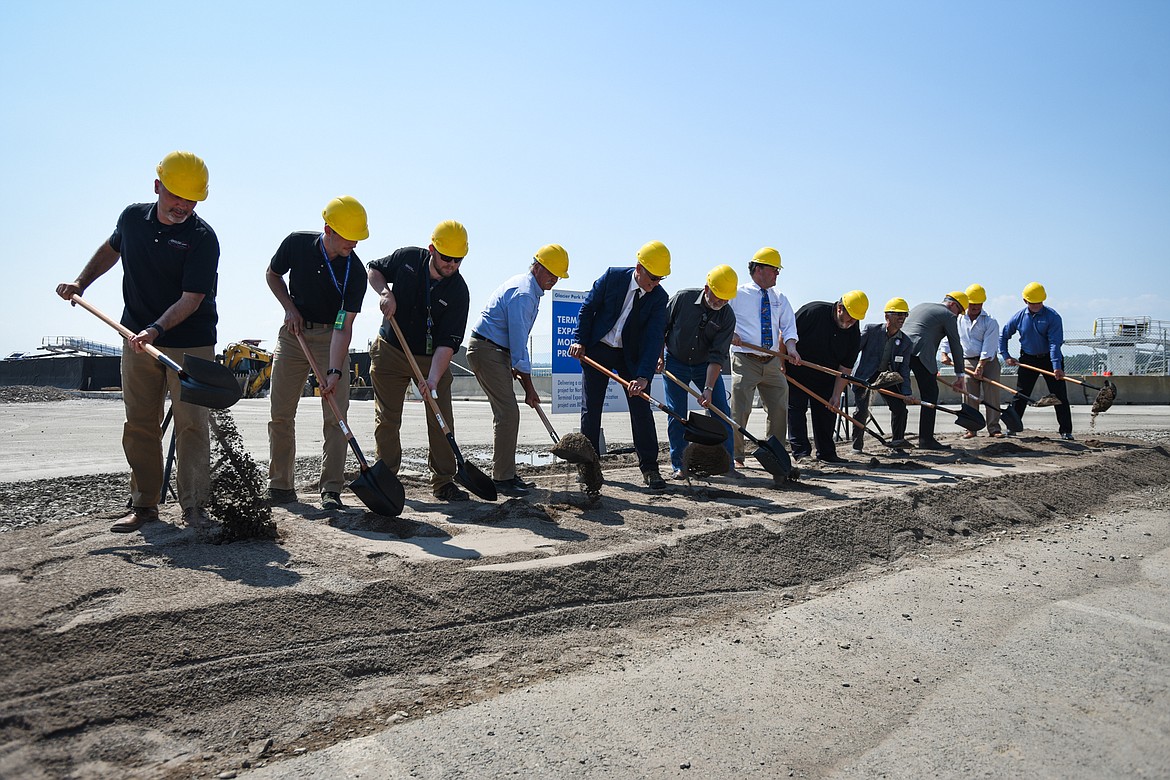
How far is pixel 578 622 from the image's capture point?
3.71 metres

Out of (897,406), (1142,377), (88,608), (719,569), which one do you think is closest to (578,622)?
(719,569)

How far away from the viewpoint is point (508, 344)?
602 cm

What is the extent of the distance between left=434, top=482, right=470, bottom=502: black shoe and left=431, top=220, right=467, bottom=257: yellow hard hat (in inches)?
64.4

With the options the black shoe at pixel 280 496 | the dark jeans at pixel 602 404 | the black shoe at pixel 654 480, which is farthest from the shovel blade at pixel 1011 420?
the black shoe at pixel 280 496

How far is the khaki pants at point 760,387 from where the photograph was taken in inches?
320

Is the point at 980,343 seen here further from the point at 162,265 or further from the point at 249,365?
the point at 249,365

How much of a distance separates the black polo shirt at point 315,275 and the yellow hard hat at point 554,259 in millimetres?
1351

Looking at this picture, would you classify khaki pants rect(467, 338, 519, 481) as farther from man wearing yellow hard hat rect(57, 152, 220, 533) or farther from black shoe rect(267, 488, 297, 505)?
man wearing yellow hard hat rect(57, 152, 220, 533)

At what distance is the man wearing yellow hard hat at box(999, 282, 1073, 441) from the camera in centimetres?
1085

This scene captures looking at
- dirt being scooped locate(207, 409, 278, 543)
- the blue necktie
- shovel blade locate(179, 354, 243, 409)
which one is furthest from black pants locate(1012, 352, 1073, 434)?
shovel blade locate(179, 354, 243, 409)

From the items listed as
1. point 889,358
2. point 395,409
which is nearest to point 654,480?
point 395,409

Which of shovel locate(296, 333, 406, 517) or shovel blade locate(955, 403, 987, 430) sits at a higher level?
shovel locate(296, 333, 406, 517)

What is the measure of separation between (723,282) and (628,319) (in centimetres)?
105

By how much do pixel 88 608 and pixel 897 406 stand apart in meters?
9.21
